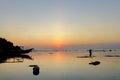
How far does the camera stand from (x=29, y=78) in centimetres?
3728

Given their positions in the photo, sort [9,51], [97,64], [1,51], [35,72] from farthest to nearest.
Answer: [9,51]
[1,51]
[97,64]
[35,72]

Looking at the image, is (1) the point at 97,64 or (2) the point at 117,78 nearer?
(2) the point at 117,78

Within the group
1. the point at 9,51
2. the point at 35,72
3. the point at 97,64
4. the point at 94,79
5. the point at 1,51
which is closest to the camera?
the point at 94,79

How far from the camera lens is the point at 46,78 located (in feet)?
125

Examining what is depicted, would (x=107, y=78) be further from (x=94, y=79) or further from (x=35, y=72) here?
(x=35, y=72)

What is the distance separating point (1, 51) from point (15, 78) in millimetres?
73010

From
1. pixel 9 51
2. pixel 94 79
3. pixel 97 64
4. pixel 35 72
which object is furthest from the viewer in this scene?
pixel 9 51

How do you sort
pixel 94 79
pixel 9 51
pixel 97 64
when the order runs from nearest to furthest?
pixel 94 79 < pixel 97 64 < pixel 9 51

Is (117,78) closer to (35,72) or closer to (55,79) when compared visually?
(55,79)

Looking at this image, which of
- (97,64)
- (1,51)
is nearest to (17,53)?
(1,51)

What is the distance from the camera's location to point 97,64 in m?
61.6

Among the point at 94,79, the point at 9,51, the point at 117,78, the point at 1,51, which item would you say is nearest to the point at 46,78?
the point at 94,79

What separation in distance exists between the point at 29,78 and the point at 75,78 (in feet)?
21.3

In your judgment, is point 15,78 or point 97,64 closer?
point 15,78
